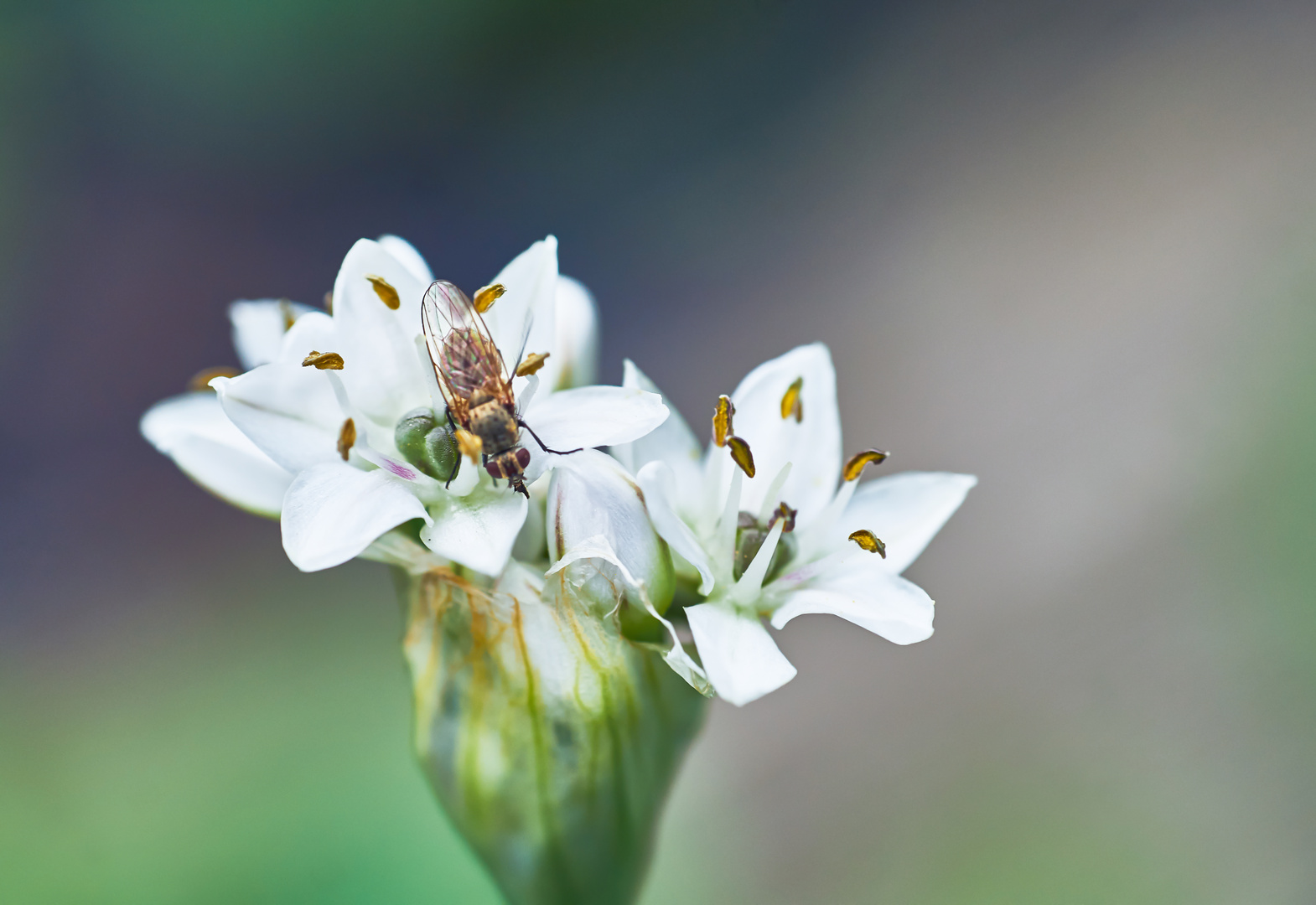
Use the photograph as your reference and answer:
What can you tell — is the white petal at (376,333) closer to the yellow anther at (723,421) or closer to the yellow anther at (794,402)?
the yellow anther at (723,421)

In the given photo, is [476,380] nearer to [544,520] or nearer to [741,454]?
[544,520]

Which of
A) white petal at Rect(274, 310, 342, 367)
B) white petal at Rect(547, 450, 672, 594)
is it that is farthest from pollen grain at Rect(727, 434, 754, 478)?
white petal at Rect(274, 310, 342, 367)

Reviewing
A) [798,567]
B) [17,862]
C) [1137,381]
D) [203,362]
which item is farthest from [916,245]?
[17,862]

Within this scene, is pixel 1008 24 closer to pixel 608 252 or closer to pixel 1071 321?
pixel 1071 321

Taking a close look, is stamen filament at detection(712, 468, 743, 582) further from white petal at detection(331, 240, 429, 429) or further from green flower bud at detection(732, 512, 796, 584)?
white petal at detection(331, 240, 429, 429)

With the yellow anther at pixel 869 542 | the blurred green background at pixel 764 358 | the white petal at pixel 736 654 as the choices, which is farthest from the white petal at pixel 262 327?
the blurred green background at pixel 764 358

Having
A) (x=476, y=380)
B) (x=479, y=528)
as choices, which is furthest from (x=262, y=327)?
(x=479, y=528)
